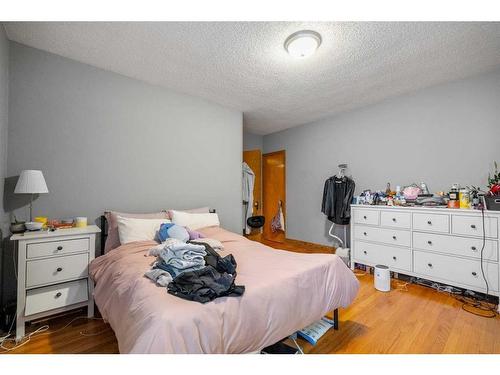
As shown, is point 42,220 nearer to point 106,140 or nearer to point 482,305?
point 106,140

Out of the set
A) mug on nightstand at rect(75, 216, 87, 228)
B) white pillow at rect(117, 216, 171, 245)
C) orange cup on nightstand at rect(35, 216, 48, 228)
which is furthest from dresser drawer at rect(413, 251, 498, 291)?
orange cup on nightstand at rect(35, 216, 48, 228)

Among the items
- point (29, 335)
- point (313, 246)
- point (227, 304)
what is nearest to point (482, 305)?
point (313, 246)

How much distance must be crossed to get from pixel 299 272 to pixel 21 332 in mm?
2188

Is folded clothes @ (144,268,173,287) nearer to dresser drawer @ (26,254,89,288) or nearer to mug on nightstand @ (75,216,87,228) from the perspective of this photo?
dresser drawer @ (26,254,89,288)

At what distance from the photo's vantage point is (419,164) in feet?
10.1

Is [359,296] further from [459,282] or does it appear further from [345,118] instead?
[345,118]

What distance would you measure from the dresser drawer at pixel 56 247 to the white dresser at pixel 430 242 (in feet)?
10.9

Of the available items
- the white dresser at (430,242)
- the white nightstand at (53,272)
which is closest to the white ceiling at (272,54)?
the white dresser at (430,242)

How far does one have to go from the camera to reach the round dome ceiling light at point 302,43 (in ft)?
6.18

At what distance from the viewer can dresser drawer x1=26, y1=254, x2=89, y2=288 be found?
1765 mm

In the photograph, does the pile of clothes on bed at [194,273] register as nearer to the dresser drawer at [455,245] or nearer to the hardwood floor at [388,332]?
the hardwood floor at [388,332]

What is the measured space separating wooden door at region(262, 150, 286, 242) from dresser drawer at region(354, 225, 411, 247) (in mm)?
1932

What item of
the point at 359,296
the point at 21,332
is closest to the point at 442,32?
the point at 359,296

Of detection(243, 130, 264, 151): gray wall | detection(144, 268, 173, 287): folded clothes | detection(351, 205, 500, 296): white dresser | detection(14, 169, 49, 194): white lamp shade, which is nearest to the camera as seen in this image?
detection(144, 268, 173, 287): folded clothes
